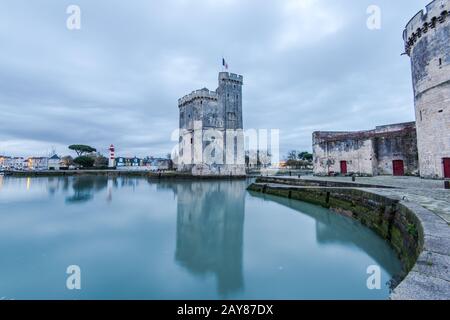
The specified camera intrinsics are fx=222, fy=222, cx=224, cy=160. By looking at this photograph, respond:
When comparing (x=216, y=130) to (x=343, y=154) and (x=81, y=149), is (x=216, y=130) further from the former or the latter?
(x=81, y=149)

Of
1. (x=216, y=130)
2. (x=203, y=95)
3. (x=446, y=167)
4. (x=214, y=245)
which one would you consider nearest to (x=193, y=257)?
(x=214, y=245)

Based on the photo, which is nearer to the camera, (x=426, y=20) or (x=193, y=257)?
(x=193, y=257)

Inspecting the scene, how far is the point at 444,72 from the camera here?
11.5 meters

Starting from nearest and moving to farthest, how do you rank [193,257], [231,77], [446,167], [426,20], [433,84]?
[193,257] < [446,167] < [426,20] < [433,84] < [231,77]

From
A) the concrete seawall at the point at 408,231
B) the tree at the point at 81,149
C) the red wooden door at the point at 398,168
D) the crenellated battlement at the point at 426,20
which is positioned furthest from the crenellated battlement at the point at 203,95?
the tree at the point at 81,149

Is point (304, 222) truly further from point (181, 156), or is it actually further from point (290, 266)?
A: point (181, 156)

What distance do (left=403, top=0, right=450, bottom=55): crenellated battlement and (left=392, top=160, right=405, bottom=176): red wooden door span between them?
7.97 metres

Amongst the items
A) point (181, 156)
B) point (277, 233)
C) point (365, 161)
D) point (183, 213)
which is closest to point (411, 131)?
point (365, 161)

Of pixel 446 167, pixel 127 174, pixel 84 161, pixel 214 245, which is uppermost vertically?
pixel 84 161

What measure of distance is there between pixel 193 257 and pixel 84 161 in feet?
196

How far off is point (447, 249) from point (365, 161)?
18.3m

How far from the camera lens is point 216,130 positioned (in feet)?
113

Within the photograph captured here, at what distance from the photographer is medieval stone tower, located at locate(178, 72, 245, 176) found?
33.7m
